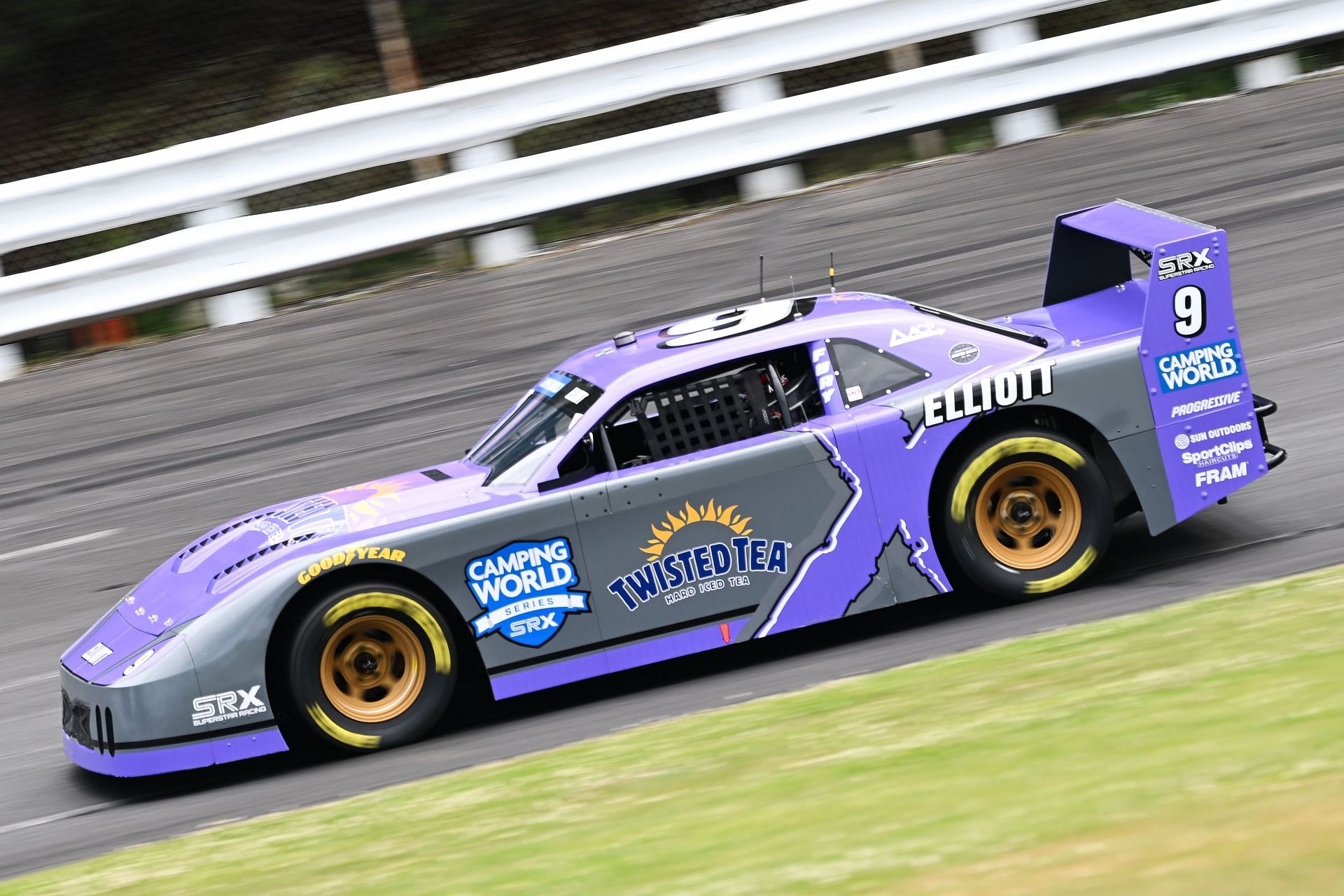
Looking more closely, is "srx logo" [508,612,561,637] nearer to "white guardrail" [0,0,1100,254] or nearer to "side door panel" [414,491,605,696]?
"side door panel" [414,491,605,696]

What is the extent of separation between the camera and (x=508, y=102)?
14.0 metres

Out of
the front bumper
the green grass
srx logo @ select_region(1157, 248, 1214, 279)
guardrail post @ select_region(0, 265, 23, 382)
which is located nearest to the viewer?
the green grass

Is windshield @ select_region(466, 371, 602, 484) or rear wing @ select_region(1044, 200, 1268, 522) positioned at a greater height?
windshield @ select_region(466, 371, 602, 484)

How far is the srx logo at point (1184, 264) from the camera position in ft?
23.2

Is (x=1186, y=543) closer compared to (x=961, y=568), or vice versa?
(x=961, y=568)

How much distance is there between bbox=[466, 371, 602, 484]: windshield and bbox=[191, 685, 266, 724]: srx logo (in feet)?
4.65

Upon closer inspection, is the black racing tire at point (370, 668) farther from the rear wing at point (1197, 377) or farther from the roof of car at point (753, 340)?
the rear wing at point (1197, 377)

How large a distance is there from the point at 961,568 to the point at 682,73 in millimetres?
8440

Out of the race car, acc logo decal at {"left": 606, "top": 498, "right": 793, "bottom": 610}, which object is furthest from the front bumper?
acc logo decal at {"left": 606, "top": 498, "right": 793, "bottom": 610}

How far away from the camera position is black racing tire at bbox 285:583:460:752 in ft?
21.5

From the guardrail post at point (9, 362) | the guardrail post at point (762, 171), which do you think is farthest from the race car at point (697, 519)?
the guardrail post at point (762, 171)

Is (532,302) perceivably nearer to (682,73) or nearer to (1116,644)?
(682,73)

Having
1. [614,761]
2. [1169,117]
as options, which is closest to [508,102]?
[1169,117]

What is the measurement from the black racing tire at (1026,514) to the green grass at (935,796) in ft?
2.18
